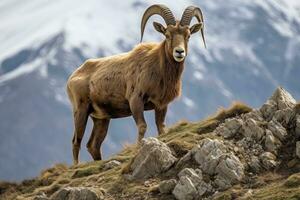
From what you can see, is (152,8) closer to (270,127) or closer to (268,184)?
(270,127)

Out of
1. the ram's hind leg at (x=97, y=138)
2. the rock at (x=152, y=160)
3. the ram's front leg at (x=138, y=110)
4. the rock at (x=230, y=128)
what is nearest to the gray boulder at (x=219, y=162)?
the rock at (x=152, y=160)

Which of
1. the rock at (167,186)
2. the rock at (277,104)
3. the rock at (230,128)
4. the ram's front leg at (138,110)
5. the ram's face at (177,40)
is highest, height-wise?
the ram's face at (177,40)

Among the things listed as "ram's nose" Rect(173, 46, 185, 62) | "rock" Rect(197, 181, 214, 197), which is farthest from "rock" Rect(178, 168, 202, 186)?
"ram's nose" Rect(173, 46, 185, 62)

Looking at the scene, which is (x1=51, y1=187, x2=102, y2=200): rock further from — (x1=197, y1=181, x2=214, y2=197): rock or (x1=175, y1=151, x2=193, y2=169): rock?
(x1=197, y1=181, x2=214, y2=197): rock

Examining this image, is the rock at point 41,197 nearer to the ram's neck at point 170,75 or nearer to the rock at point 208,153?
the rock at point 208,153

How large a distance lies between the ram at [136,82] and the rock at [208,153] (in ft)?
19.4

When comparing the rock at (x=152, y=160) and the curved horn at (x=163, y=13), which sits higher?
the curved horn at (x=163, y=13)

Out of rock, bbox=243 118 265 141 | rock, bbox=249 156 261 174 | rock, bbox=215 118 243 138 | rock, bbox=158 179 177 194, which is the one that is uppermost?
rock, bbox=215 118 243 138

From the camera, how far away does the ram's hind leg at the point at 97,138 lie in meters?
35.7

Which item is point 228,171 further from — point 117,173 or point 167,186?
point 117,173

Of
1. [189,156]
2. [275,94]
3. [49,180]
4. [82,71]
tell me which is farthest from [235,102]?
[82,71]

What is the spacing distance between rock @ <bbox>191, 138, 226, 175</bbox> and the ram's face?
6.13 m

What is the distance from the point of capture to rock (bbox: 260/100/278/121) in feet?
90.1

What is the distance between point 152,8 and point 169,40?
113 inches
